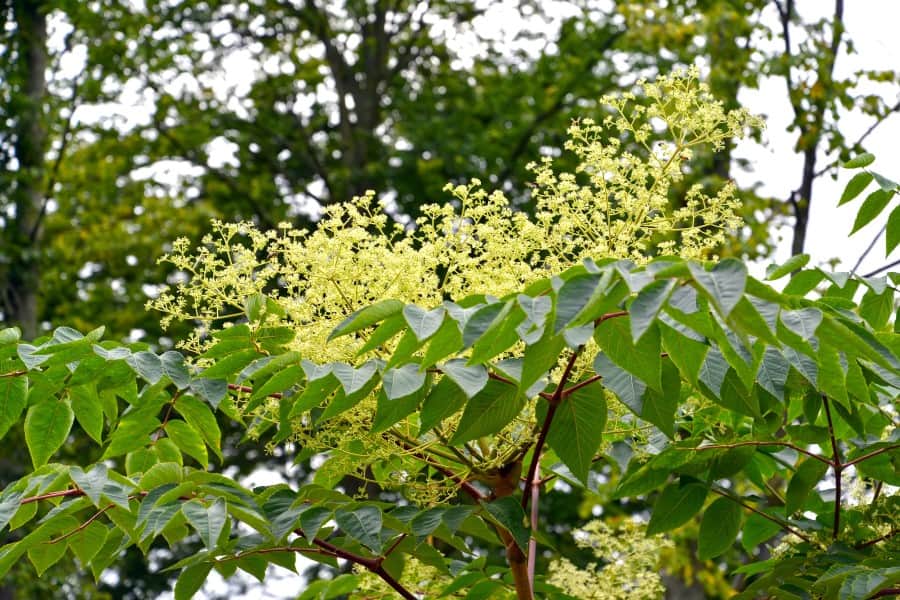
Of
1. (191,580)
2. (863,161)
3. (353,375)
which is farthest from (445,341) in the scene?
(863,161)

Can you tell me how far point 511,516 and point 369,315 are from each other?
61 cm

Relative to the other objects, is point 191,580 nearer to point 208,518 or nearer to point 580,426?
point 208,518

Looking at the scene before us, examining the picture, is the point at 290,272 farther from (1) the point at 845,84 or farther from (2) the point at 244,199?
(2) the point at 244,199

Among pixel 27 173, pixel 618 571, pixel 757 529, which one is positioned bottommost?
pixel 618 571

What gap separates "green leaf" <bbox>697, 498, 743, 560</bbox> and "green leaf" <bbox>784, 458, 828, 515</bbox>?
0.64 ft

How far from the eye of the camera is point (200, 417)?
2854 mm

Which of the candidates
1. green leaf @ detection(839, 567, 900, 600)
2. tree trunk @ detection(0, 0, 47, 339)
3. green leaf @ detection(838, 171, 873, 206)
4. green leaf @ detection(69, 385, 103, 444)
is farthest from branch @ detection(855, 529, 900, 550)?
tree trunk @ detection(0, 0, 47, 339)

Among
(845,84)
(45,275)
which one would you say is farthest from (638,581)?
(45,275)

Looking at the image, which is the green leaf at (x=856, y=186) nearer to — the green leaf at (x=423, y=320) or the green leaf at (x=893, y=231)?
the green leaf at (x=893, y=231)

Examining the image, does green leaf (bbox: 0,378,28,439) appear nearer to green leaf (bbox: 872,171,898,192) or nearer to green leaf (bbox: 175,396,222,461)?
green leaf (bbox: 175,396,222,461)

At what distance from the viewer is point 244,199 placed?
15.0m

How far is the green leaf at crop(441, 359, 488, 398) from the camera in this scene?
6.49 ft

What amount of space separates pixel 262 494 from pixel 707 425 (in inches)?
49.4

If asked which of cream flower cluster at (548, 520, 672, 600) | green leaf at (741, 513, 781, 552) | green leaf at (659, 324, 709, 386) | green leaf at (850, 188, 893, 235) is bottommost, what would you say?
cream flower cluster at (548, 520, 672, 600)
